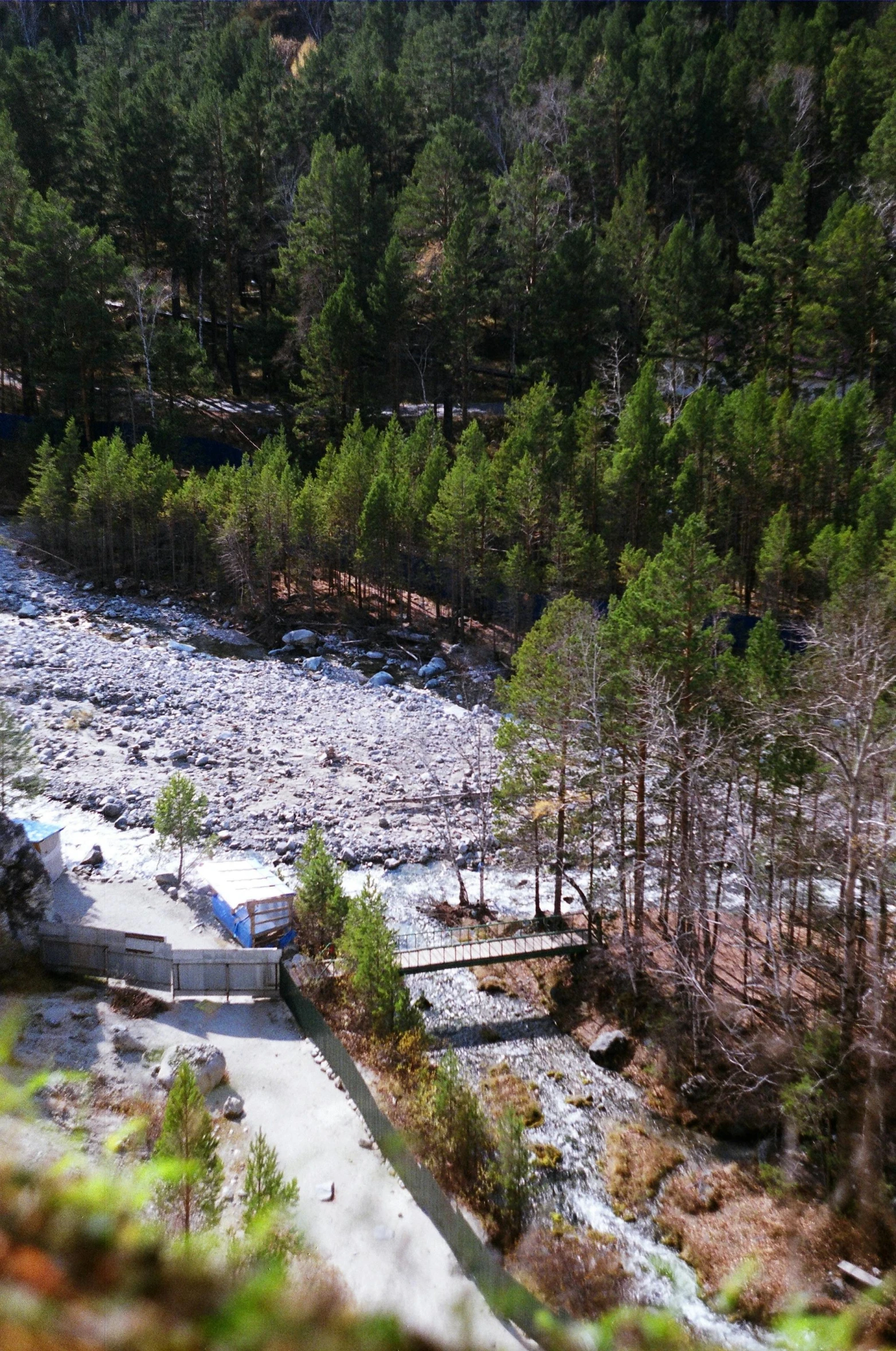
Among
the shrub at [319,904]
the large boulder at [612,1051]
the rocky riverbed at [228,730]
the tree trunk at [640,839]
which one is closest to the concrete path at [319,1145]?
the shrub at [319,904]

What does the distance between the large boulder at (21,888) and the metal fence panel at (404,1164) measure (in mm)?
3725

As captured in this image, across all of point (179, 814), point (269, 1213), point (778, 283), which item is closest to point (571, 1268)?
point (269, 1213)

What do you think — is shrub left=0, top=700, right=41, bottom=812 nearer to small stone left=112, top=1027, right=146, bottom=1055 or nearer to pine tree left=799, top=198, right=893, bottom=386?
small stone left=112, top=1027, right=146, bottom=1055

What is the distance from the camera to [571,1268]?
8.75 metres

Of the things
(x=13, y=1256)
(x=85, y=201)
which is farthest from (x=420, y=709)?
(x=85, y=201)

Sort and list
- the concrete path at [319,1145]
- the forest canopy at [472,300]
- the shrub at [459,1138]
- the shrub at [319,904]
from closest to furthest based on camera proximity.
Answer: the concrete path at [319,1145]
the shrub at [459,1138]
the shrub at [319,904]
the forest canopy at [472,300]

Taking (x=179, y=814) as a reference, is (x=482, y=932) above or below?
below

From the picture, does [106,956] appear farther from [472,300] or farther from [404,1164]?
[472,300]

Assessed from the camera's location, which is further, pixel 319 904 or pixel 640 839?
pixel 640 839

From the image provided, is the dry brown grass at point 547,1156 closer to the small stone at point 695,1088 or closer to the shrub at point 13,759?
the small stone at point 695,1088

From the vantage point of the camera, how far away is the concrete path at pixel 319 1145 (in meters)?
2.92

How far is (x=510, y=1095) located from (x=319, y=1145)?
3100 mm

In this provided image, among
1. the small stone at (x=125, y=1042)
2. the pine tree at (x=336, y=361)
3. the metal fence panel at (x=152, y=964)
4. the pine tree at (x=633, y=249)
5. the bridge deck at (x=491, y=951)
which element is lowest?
the bridge deck at (x=491, y=951)

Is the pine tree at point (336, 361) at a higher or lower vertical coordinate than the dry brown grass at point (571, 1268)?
higher
